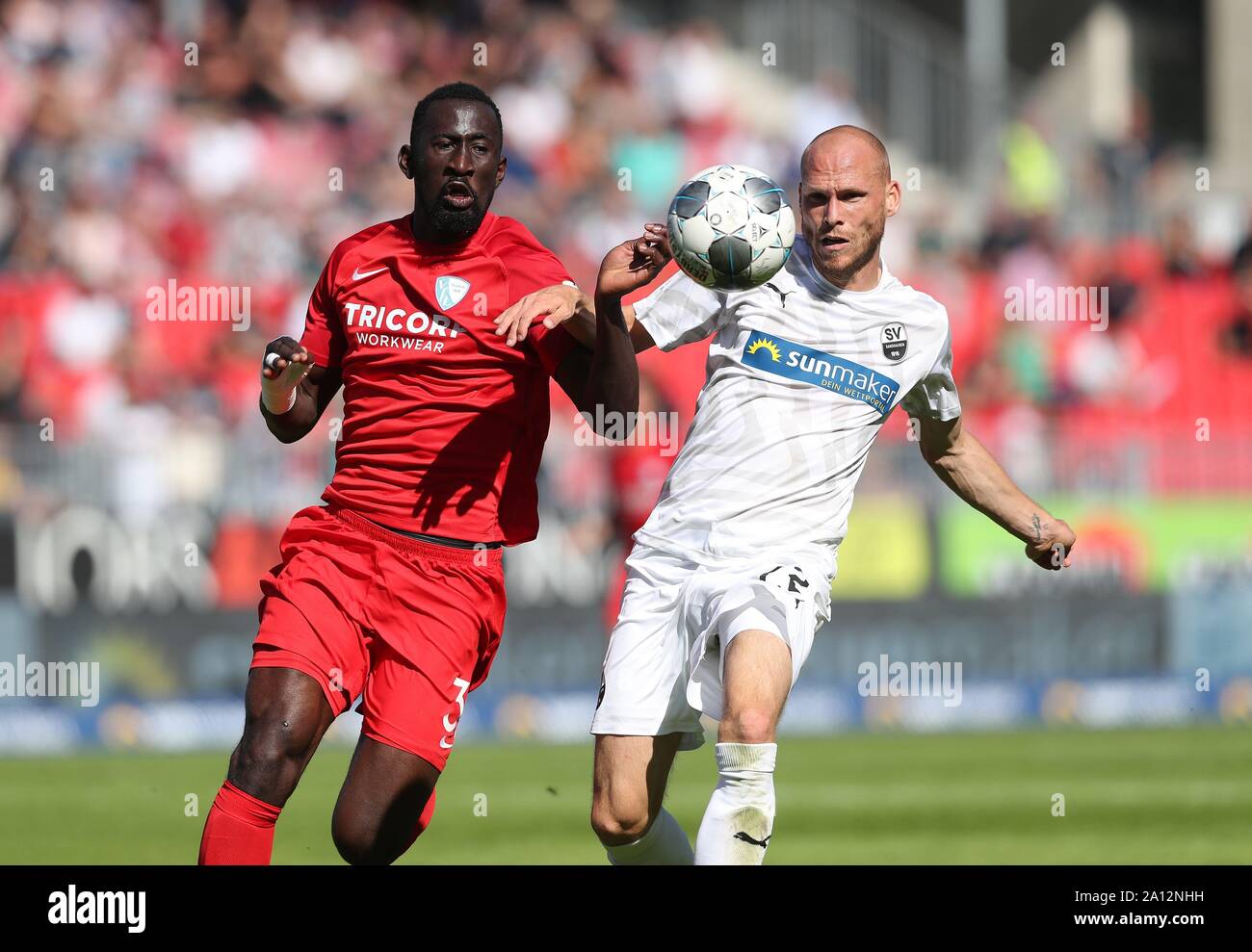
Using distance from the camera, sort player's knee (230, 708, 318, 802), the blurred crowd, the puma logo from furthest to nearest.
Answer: the blurred crowd → the puma logo → player's knee (230, 708, 318, 802)

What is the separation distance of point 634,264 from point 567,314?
33 cm

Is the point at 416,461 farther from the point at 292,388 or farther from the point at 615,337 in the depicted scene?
the point at 615,337

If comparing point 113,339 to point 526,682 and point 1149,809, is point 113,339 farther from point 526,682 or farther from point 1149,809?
point 1149,809

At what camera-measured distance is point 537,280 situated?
6.52 m

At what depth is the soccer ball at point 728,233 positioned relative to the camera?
593 centimetres

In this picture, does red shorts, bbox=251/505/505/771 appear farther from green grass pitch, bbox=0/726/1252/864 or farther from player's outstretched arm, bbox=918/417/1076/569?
green grass pitch, bbox=0/726/1252/864

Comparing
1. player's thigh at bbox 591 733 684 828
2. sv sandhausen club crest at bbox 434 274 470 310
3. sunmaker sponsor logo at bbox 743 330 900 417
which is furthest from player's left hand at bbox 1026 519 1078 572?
sv sandhausen club crest at bbox 434 274 470 310

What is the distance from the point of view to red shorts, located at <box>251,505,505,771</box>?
20.3ft

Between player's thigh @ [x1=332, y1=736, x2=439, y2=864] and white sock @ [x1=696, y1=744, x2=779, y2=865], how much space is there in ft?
3.43

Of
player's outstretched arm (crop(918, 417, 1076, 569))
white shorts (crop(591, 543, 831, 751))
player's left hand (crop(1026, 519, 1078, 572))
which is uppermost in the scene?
player's outstretched arm (crop(918, 417, 1076, 569))

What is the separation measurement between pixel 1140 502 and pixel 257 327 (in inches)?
307

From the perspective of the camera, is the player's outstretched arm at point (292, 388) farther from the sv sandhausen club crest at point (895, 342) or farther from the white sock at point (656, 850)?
the sv sandhausen club crest at point (895, 342)

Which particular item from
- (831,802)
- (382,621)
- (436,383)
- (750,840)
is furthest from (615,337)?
(831,802)

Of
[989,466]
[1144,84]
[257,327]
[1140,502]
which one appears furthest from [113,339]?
[1144,84]
